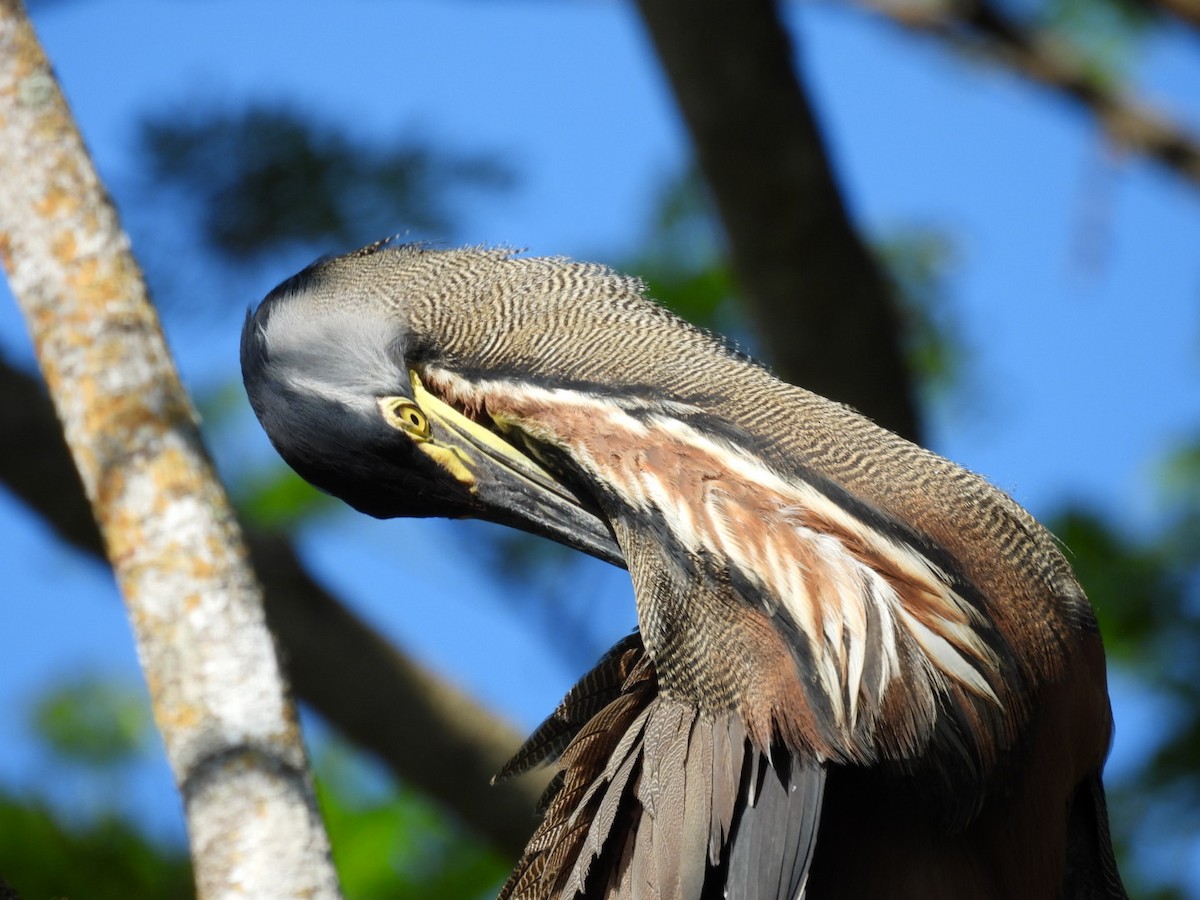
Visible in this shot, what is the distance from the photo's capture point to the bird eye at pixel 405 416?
2707 mm

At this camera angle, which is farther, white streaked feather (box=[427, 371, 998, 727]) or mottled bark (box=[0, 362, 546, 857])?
mottled bark (box=[0, 362, 546, 857])

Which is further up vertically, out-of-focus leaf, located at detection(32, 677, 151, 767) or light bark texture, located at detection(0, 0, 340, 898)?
light bark texture, located at detection(0, 0, 340, 898)

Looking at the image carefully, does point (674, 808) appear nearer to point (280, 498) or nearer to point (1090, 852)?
point (1090, 852)

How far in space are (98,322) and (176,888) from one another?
6.32 ft

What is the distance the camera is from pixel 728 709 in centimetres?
236

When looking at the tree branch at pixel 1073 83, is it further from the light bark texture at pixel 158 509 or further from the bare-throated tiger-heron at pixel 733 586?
the light bark texture at pixel 158 509

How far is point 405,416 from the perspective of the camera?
273cm

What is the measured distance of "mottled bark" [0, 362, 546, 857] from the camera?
452 cm

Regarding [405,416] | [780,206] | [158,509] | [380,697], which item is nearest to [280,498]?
[380,697]

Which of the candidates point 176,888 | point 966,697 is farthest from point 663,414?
point 176,888

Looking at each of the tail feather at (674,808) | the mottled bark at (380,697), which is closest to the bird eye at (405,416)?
the tail feather at (674,808)

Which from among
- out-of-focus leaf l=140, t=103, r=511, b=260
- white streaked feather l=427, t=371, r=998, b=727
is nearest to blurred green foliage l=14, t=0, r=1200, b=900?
out-of-focus leaf l=140, t=103, r=511, b=260

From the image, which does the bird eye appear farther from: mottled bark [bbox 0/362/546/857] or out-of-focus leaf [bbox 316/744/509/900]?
out-of-focus leaf [bbox 316/744/509/900]

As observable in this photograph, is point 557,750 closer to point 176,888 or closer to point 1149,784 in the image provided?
point 176,888
